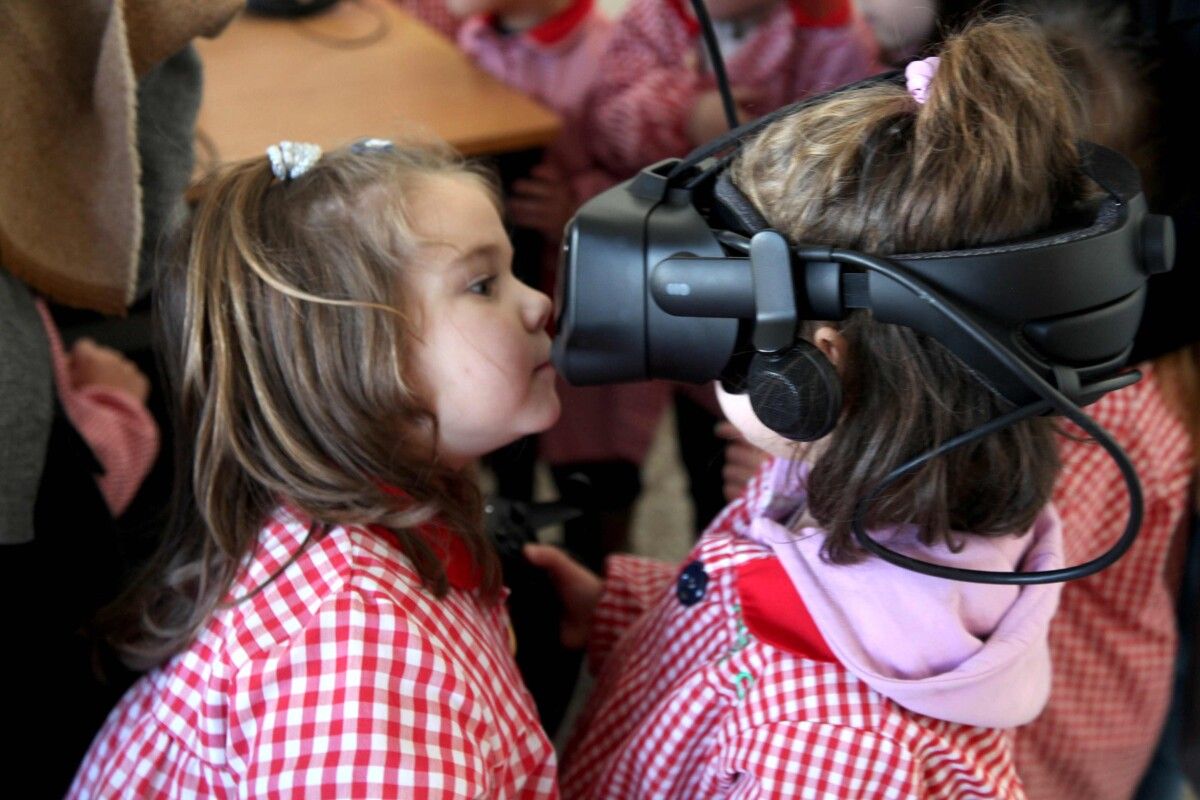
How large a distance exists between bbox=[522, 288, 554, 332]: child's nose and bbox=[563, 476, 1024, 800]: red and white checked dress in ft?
0.74

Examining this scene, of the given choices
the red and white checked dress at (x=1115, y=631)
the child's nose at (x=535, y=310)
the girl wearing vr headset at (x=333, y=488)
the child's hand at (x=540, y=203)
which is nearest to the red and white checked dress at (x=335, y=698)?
the girl wearing vr headset at (x=333, y=488)

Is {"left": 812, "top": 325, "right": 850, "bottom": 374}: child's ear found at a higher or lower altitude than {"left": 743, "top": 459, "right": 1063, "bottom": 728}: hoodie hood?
higher

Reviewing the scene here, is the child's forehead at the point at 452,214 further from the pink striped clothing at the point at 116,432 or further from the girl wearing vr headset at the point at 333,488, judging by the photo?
the pink striped clothing at the point at 116,432

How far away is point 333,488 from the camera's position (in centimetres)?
81

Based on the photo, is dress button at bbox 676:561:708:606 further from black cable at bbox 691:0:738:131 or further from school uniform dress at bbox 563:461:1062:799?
black cable at bbox 691:0:738:131

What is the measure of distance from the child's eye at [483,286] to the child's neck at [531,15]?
99 centimetres

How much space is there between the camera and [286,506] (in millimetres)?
825

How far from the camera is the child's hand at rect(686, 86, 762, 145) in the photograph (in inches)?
58.8

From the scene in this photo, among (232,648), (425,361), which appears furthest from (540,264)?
(232,648)

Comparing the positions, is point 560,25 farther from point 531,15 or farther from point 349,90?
point 349,90

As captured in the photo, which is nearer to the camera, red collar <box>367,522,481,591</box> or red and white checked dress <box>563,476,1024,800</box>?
red and white checked dress <box>563,476,1024,800</box>

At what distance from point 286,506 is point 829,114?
479 millimetres

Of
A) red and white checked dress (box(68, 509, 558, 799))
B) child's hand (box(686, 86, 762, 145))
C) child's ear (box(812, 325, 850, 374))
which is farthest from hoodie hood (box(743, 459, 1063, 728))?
child's hand (box(686, 86, 762, 145))

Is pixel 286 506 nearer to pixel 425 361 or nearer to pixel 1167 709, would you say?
pixel 425 361
